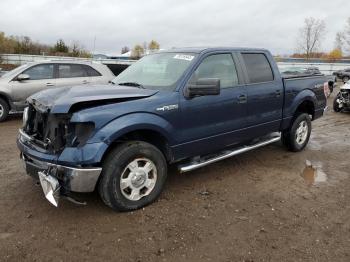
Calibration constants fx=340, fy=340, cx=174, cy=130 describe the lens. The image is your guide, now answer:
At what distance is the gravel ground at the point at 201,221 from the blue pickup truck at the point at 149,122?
32 centimetres

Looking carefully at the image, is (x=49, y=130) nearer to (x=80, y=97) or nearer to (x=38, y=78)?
(x=80, y=97)

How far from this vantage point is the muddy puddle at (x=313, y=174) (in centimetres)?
499

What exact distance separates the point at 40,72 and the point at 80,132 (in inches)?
267

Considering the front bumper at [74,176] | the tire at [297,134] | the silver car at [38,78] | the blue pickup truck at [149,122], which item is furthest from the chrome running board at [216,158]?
the silver car at [38,78]

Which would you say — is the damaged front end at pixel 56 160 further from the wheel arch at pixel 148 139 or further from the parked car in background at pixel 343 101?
the parked car in background at pixel 343 101

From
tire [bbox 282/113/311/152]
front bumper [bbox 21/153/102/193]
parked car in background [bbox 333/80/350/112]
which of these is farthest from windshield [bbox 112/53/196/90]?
parked car in background [bbox 333/80/350/112]

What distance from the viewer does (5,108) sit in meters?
9.10

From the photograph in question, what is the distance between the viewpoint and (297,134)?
629 cm

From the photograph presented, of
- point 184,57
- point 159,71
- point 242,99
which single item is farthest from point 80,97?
point 242,99

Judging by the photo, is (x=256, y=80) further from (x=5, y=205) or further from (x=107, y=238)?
(x=5, y=205)

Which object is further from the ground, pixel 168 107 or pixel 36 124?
pixel 168 107

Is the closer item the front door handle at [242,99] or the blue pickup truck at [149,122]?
the blue pickup truck at [149,122]

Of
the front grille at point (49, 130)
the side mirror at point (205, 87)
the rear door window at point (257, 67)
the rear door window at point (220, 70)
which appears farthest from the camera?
the rear door window at point (257, 67)

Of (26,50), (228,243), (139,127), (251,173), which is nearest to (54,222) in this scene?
(139,127)
